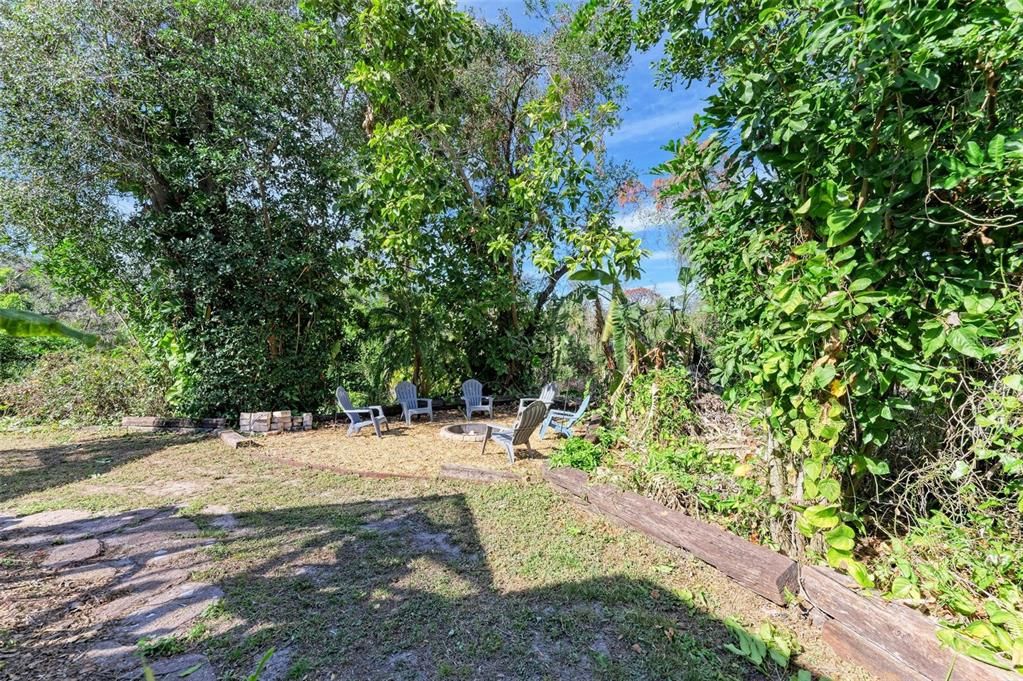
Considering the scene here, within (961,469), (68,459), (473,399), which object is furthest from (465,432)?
(961,469)

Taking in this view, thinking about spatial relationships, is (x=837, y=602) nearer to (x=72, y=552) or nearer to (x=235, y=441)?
(x=72, y=552)

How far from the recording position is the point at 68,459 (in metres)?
5.99

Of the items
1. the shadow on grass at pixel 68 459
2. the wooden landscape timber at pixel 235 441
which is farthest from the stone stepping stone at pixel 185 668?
the wooden landscape timber at pixel 235 441

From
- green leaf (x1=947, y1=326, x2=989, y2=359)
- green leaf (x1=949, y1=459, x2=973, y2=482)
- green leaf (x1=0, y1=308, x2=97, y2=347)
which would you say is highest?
green leaf (x1=0, y1=308, x2=97, y2=347)

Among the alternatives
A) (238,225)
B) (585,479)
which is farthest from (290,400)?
(585,479)

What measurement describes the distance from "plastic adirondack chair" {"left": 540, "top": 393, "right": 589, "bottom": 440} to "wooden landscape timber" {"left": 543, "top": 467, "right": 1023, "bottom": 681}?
2.49 metres

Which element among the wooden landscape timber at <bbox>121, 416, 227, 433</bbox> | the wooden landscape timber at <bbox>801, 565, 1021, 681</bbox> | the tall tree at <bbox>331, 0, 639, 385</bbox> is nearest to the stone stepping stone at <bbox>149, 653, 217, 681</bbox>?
the wooden landscape timber at <bbox>801, 565, 1021, 681</bbox>

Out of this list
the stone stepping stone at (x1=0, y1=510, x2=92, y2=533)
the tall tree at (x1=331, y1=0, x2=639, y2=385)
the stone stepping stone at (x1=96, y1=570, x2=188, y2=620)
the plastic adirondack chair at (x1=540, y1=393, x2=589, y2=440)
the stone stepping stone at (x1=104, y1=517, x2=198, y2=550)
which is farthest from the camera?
the tall tree at (x1=331, y1=0, x2=639, y2=385)

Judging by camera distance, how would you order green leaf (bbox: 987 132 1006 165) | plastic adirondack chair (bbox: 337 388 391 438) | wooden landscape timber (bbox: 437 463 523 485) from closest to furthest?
green leaf (bbox: 987 132 1006 165), wooden landscape timber (bbox: 437 463 523 485), plastic adirondack chair (bbox: 337 388 391 438)

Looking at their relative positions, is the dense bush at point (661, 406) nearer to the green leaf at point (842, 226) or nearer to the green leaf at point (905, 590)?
the green leaf at point (905, 590)

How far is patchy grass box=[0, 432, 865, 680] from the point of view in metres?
2.30

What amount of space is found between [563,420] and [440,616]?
4.80 meters

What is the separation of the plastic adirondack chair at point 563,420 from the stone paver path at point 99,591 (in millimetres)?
4163

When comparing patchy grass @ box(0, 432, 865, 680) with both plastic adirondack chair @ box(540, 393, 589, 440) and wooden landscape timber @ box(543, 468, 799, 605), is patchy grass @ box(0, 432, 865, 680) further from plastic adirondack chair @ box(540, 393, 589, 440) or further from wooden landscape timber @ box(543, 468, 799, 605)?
plastic adirondack chair @ box(540, 393, 589, 440)
